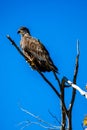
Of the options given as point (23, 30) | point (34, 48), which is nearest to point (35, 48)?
point (34, 48)

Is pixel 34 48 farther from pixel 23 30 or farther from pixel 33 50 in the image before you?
pixel 23 30

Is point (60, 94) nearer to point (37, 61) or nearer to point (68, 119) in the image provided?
point (68, 119)

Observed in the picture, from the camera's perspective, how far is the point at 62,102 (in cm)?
406

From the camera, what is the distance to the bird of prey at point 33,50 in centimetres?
718

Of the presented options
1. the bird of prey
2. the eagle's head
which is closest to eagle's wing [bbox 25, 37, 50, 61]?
the bird of prey

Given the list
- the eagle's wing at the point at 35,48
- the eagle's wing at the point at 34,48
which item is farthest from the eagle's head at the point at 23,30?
the eagle's wing at the point at 35,48

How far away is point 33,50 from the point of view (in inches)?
317

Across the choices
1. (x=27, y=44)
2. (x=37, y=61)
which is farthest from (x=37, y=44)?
(x=37, y=61)

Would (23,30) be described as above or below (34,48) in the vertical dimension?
above

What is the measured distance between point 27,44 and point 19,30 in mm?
1053

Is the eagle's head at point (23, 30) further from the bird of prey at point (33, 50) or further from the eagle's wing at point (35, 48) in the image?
the eagle's wing at point (35, 48)

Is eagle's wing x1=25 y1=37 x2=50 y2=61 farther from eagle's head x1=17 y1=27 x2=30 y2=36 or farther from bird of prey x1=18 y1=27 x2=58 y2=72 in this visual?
eagle's head x1=17 y1=27 x2=30 y2=36

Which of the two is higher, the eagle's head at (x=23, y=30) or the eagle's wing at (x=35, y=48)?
the eagle's head at (x=23, y=30)

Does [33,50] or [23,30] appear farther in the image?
[23,30]
